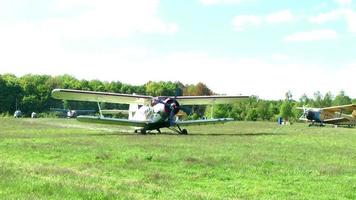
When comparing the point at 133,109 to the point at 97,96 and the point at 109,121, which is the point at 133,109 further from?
the point at 109,121

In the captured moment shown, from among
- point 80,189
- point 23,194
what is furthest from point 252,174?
point 23,194

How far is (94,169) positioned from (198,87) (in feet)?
387

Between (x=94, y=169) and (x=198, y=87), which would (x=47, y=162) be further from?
(x=198, y=87)

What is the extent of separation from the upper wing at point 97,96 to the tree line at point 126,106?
4140 cm

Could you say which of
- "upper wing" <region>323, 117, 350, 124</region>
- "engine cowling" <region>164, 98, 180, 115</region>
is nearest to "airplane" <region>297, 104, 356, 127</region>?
"upper wing" <region>323, 117, 350, 124</region>

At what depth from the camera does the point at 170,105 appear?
3170 cm

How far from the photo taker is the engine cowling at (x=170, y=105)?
1241 inches

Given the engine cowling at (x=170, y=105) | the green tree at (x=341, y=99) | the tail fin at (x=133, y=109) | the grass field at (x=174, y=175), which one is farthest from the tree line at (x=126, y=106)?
the grass field at (x=174, y=175)

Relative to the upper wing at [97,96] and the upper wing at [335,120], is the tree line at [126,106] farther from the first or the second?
the upper wing at [97,96]

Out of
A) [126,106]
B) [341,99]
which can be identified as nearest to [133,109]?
[126,106]

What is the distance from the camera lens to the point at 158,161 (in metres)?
14.0

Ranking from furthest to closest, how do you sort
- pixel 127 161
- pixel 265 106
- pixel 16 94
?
pixel 16 94, pixel 265 106, pixel 127 161

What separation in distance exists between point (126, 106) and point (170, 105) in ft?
265

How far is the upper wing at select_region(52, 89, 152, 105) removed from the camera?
1249 inches
